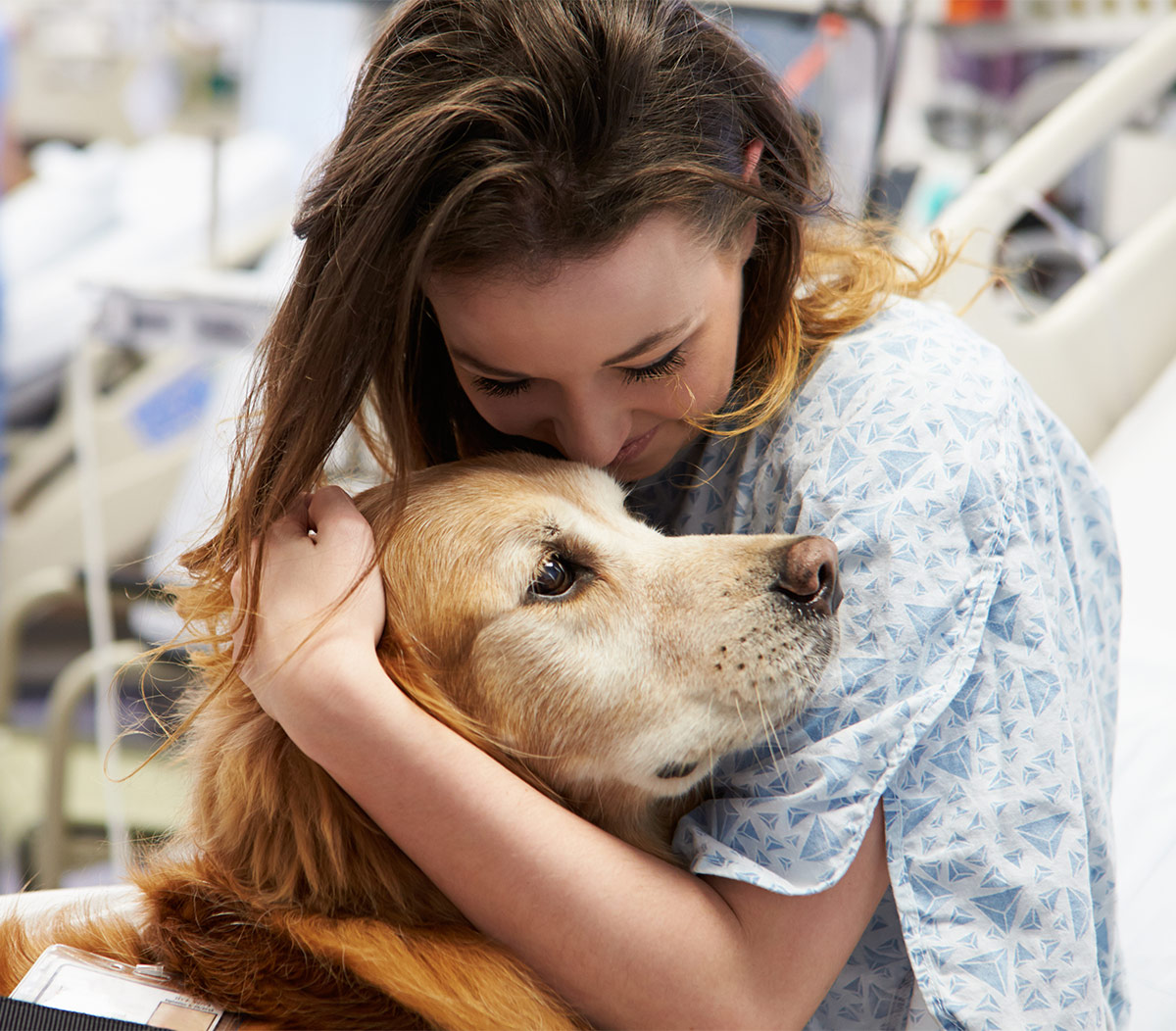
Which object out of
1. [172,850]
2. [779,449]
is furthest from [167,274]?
[779,449]

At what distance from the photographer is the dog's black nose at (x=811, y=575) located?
2.96ft

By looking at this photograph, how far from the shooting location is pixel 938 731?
34.6 inches

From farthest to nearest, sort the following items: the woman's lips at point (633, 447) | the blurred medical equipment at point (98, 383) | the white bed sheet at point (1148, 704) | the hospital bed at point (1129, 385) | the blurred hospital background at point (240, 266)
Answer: the blurred medical equipment at point (98, 383) < the blurred hospital background at point (240, 266) < the hospital bed at point (1129, 385) < the white bed sheet at point (1148, 704) < the woman's lips at point (633, 447)

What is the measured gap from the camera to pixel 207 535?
1110mm

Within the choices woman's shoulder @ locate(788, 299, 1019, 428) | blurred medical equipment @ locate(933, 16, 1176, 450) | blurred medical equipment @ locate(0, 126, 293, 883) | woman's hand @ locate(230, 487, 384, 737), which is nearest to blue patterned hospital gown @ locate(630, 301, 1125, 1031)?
woman's shoulder @ locate(788, 299, 1019, 428)

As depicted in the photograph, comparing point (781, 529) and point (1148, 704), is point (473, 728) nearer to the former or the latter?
point (781, 529)

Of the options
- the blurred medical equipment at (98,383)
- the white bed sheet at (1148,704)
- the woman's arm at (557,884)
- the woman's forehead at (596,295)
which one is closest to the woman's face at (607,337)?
the woman's forehead at (596,295)

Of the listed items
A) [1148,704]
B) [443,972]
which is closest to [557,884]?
[443,972]

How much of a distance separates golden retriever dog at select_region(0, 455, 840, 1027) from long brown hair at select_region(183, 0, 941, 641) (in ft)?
0.44

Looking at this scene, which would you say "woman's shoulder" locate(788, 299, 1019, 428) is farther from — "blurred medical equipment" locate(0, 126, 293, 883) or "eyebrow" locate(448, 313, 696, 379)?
"blurred medical equipment" locate(0, 126, 293, 883)

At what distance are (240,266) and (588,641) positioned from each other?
8.14ft

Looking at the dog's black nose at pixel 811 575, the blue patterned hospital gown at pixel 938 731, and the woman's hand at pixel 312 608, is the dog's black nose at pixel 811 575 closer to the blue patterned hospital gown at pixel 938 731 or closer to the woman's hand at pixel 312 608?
the blue patterned hospital gown at pixel 938 731

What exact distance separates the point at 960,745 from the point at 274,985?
620 millimetres

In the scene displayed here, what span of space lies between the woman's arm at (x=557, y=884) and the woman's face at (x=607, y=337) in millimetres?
298
